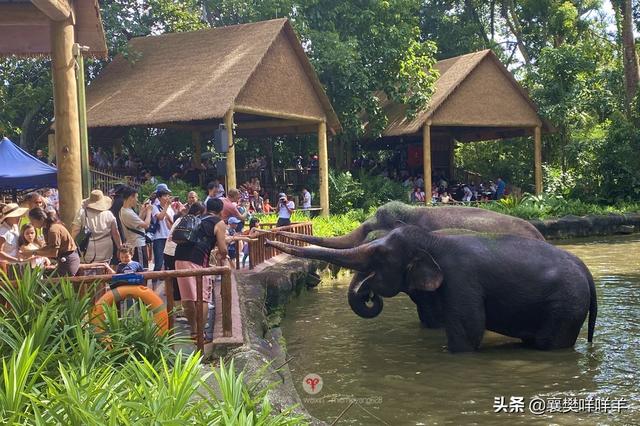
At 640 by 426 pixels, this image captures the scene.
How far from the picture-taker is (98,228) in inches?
347

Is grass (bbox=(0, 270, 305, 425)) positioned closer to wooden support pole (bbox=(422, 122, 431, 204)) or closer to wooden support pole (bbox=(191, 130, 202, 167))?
wooden support pole (bbox=(191, 130, 202, 167))

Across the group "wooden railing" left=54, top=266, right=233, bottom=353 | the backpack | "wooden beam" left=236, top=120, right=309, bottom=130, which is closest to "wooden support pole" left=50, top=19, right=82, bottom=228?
the backpack

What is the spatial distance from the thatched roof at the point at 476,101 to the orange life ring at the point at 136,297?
62.8 ft

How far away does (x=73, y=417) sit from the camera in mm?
3809

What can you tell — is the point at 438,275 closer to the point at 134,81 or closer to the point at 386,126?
the point at 134,81

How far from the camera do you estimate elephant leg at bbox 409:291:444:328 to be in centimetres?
966

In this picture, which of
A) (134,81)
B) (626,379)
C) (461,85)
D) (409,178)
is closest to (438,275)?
(626,379)

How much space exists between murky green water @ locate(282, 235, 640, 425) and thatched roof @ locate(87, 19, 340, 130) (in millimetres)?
8212

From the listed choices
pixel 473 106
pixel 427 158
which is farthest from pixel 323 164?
pixel 473 106

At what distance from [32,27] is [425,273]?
611 cm

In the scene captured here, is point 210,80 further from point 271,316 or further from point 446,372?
point 446,372

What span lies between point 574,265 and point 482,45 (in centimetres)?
3005

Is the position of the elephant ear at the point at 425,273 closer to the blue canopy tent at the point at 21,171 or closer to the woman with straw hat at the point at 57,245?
the woman with straw hat at the point at 57,245

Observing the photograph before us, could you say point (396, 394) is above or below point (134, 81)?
below
